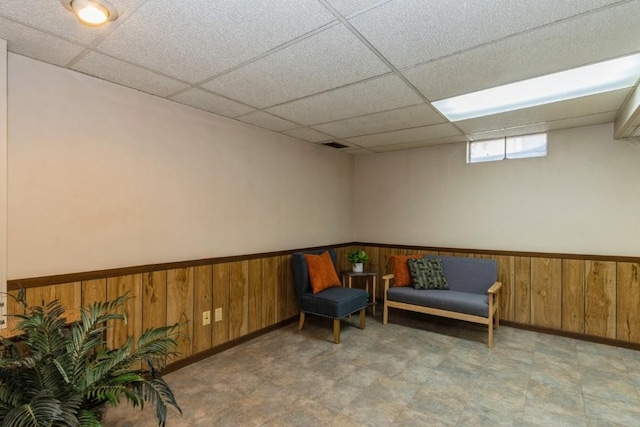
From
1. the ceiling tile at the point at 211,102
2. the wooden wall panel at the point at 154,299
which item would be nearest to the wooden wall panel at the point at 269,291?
the wooden wall panel at the point at 154,299

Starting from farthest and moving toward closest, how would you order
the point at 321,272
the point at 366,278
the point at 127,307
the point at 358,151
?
the point at 358,151 → the point at 366,278 → the point at 321,272 → the point at 127,307

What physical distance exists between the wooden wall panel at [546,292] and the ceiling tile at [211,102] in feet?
12.1

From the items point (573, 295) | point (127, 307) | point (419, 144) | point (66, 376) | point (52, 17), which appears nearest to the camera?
point (66, 376)

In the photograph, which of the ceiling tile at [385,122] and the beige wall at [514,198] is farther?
the beige wall at [514,198]

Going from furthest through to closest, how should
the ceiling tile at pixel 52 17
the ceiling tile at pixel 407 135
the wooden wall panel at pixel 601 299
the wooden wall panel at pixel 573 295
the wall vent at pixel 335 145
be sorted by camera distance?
the wall vent at pixel 335 145 → the ceiling tile at pixel 407 135 → the wooden wall panel at pixel 573 295 → the wooden wall panel at pixel 601 299 → the ceiling tile at pixel 52 17

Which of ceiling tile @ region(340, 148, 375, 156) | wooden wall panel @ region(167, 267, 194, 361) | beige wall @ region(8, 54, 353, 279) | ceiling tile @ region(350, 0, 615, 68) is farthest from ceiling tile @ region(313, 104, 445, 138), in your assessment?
wooden wall panel @ region(167, 267, 194, 361)

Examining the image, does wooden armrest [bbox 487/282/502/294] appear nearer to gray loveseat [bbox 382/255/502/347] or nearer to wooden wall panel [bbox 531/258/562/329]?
gray loveseat [bbox 382/255/502/347]

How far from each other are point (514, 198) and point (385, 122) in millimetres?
1948

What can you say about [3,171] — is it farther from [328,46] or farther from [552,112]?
[552,112]

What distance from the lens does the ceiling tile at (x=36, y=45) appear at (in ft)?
5.78

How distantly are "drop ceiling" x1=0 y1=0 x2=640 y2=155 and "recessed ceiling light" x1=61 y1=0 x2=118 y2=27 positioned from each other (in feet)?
0.14

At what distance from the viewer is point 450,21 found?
5.44ft

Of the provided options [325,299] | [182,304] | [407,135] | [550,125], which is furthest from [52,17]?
[550,125]

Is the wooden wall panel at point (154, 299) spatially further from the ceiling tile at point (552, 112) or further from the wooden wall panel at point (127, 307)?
the ceiling tile at point (552, 112)
